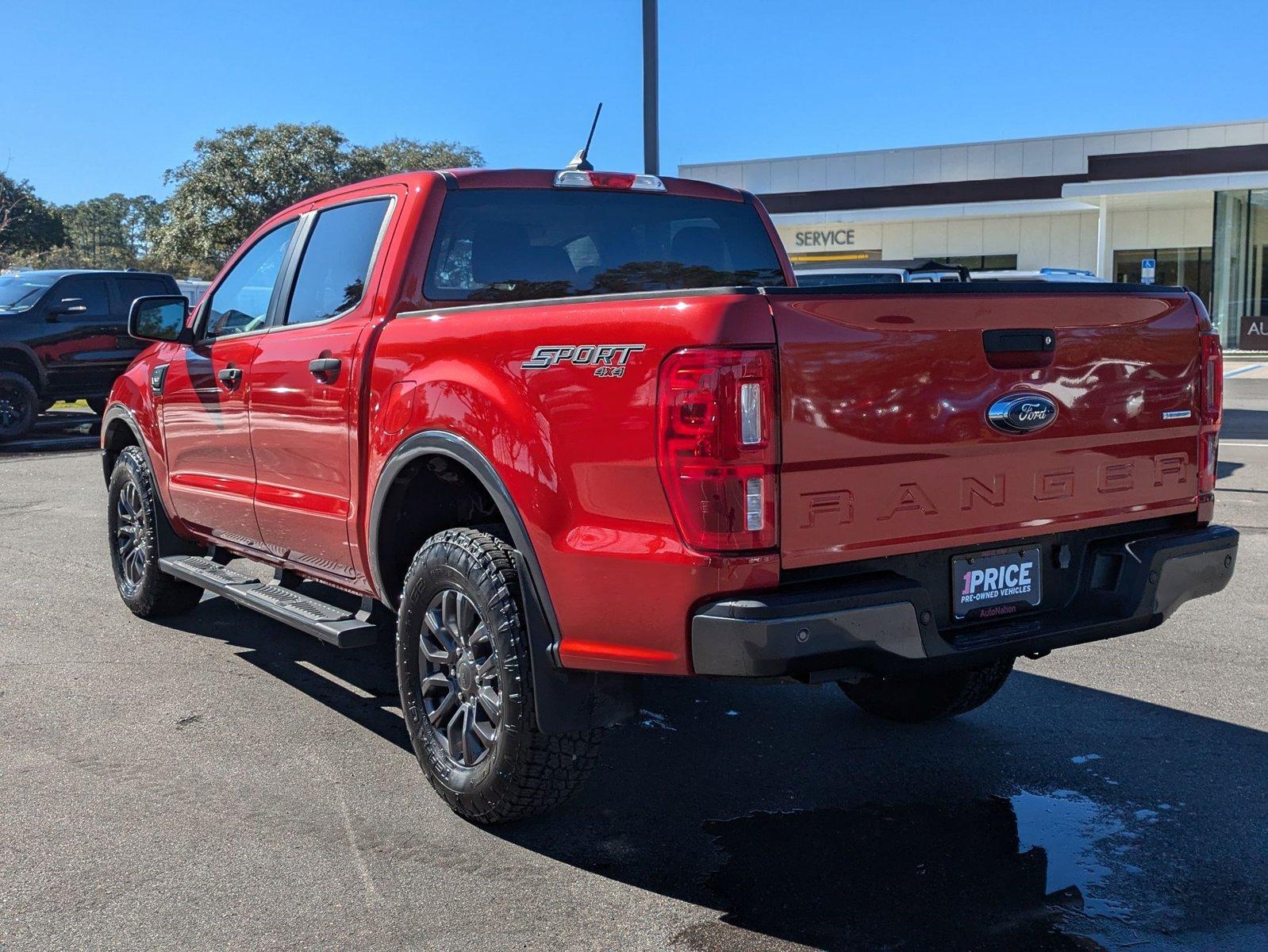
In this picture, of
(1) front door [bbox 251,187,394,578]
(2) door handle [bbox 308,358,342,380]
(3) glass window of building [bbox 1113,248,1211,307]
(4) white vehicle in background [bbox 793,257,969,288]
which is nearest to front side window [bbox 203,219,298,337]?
(1) front door [bbox 251,187,394,578]

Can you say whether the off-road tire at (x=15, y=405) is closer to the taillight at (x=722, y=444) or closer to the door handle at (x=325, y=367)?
the door handle at (x=325, y=367)

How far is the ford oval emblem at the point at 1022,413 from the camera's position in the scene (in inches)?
138

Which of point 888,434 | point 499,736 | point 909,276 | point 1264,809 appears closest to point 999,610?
point 888,434

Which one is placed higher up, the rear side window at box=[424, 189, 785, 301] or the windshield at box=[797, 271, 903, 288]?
the rear side window at box=[424, 189, 785, 301]

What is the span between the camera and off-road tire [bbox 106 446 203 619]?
6.32m

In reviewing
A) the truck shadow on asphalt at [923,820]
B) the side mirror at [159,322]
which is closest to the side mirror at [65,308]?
the side mirror at [159,322]

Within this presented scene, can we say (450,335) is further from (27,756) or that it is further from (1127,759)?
(1127,759)

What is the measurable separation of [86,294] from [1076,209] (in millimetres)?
26219

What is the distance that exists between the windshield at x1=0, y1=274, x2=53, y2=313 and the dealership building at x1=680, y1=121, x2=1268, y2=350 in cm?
2250

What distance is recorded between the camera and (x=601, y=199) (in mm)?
4883

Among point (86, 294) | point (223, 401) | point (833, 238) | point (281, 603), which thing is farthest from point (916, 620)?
point (833, 238)

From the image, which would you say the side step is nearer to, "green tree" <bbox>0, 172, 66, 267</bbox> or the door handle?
the door handle

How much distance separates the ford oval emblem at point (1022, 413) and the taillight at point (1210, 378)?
73 cm

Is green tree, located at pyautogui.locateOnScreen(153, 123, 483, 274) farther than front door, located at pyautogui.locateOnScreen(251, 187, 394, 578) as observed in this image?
Yes
